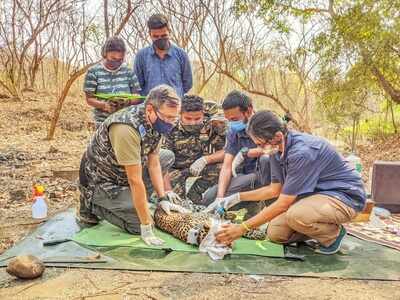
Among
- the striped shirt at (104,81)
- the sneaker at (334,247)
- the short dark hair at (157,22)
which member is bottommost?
the sneaker at (334,247)

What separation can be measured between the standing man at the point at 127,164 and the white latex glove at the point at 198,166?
19.0 inches

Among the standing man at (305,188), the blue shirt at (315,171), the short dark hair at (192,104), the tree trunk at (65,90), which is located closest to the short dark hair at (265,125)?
the standing man at (305,188)

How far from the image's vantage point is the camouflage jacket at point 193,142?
13.2 ft

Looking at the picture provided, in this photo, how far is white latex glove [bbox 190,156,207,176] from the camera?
3.90 metres

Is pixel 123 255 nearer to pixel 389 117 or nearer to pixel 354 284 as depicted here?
pixel 354 284

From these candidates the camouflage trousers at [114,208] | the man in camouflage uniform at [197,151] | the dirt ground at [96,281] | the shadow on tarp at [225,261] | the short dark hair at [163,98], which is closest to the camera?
the dirt ground at [96,281]

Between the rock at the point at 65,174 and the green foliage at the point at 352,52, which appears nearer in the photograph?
the rock at the point at 65,174

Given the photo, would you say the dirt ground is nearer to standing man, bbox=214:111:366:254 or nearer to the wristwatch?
standing man, bbox=214:111:366:254

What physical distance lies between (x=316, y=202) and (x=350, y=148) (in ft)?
24.8

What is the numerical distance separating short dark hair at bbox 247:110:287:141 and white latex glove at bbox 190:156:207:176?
1382mm

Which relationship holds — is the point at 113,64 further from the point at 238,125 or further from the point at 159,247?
the point at 159,247

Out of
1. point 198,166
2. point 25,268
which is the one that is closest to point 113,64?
point 198,166

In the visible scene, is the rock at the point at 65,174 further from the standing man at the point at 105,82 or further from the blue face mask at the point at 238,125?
the blue face mask at the point at 238,125

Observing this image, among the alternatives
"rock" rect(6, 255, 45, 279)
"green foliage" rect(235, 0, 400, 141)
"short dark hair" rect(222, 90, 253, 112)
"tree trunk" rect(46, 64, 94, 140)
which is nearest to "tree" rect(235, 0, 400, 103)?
"green foliage" rect(235, 0, 400, 141)
